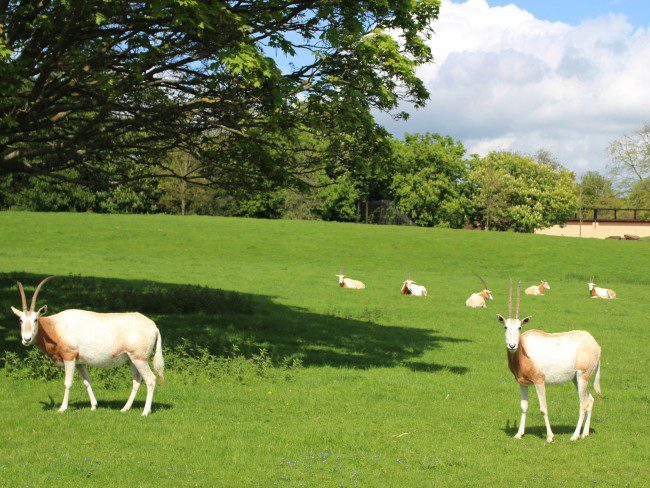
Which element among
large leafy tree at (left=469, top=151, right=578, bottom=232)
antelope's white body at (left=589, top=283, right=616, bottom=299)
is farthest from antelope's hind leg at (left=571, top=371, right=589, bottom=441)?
large leafy tree at (left=469, top=151, right=578, bottom=232)

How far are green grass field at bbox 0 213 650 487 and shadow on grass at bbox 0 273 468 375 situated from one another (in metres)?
0.09

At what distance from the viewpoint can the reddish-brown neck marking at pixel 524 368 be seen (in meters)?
11.4

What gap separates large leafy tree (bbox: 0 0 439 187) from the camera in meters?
15.1

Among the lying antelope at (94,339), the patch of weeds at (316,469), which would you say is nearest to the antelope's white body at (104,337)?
the lying antelope at (94,339)

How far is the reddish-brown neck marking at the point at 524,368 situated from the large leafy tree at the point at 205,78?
721 cm

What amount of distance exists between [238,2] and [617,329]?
19.0 meters

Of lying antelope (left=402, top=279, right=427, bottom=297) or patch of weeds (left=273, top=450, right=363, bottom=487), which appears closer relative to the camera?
patch of weeds (left=273, top=450, right=363, bottom=487)

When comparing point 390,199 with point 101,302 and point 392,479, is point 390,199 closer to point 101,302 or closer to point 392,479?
point 101,302

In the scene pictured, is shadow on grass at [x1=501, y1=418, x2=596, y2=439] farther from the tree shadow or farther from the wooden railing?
the wooden railing

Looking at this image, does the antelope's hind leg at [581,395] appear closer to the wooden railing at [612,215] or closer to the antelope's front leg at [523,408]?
the antelope's front leg at [523,408]

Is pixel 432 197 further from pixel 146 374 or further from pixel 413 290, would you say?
pixel 146 374

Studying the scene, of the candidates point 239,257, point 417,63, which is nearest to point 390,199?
point 239,257

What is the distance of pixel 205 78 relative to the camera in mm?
17766

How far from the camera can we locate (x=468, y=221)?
106375 millimetres
